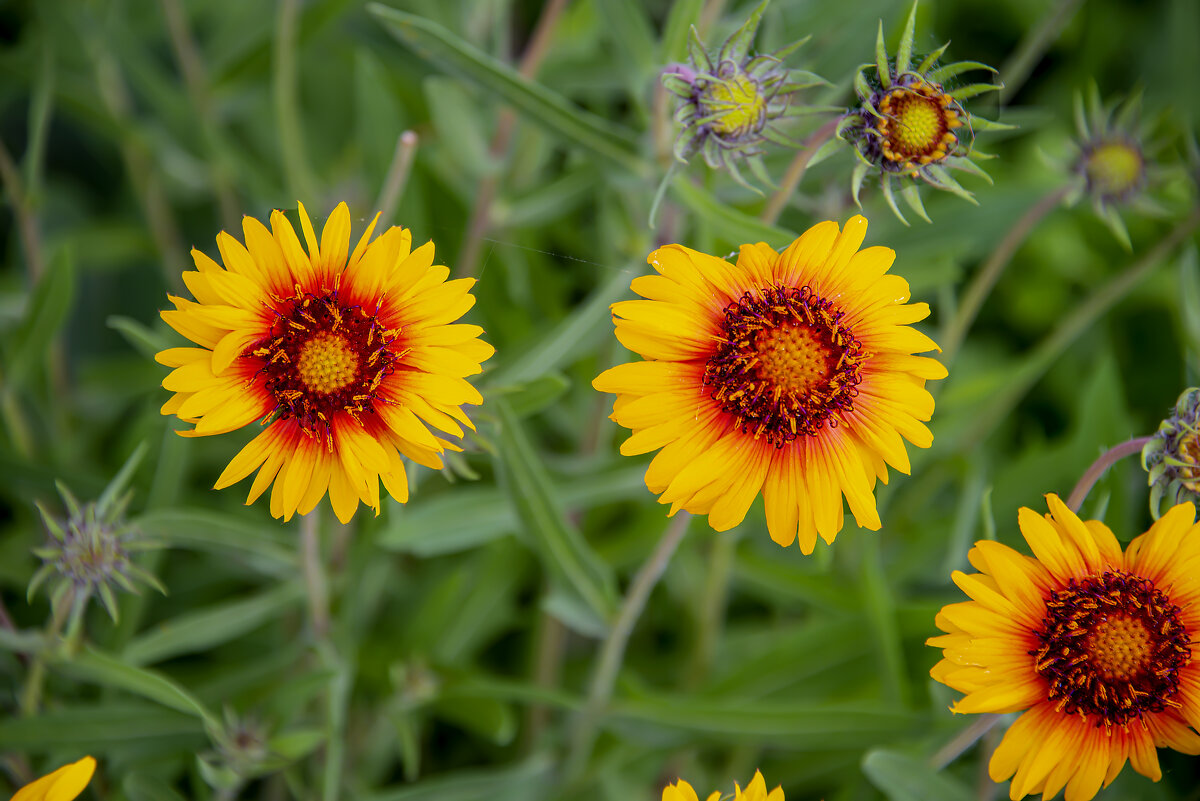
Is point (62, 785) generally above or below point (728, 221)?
below

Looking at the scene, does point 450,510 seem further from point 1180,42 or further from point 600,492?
point 1180,42

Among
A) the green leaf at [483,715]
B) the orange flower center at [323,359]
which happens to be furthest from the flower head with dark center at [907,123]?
the green leaf at [483,715]

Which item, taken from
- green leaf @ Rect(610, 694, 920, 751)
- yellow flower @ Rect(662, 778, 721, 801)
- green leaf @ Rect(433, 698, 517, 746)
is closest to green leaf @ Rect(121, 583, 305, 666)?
green leaf @ Rect(433, 698, 517, 746)

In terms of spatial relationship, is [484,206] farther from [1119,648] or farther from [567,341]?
[1119,648]

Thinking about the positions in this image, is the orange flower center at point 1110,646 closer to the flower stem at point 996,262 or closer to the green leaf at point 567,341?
the flower stem at point 996,262

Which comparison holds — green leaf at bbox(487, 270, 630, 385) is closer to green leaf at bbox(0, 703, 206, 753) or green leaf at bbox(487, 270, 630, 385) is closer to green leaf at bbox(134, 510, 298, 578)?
green leaf at bbox(134, 510, 298, 578)

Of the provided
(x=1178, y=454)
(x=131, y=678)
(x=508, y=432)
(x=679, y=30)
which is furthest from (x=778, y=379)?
(x=131, y=678)
